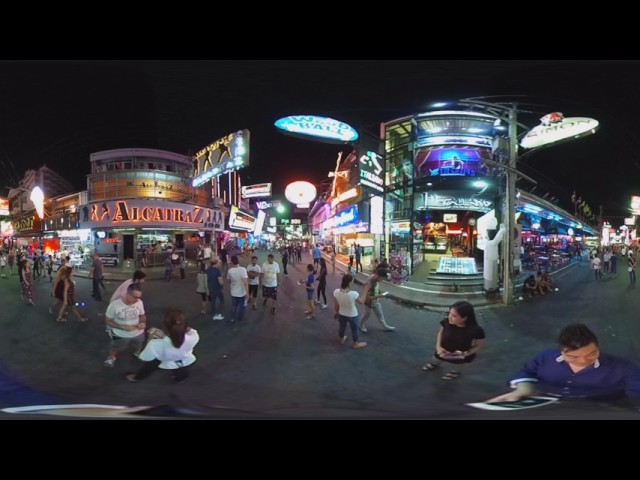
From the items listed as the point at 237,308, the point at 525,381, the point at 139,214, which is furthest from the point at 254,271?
the point at 525,381

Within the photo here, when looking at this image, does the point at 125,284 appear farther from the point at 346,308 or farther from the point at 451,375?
the point at 451,375

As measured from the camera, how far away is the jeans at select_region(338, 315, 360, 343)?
1386 millimetres

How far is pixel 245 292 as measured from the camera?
1.48 meters

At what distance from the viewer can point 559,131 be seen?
137cm

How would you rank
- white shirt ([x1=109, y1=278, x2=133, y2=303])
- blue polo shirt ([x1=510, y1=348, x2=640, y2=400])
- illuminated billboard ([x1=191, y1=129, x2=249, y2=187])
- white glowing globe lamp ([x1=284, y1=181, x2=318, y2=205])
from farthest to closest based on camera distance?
white glowing globe lamp ([x1=284, y1=181, x2=318, y2=205]) → illuminated billboard ([x1=191, y1=129, x2=249, y2=187]) → white shirt ([x1=109, y1=278, x2=133, y2=303]) → blue polo shirt ([x1=510, y1=348, x2=640, y2=400])

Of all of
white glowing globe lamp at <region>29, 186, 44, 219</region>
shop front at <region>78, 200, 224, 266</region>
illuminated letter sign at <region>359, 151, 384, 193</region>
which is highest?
illuminated letter sign at <region>359, 151, 384, 193</region>

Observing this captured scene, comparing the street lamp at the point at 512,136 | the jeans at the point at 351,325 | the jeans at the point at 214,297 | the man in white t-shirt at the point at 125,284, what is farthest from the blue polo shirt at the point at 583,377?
the man in white t-shirt at the point at 125,284

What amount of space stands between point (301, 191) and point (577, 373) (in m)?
1.54

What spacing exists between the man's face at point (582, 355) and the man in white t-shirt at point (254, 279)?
146cm

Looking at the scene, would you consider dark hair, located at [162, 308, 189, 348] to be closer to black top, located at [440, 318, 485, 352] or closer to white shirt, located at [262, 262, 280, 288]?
white shirt, located at [262, 262, 280, 288]

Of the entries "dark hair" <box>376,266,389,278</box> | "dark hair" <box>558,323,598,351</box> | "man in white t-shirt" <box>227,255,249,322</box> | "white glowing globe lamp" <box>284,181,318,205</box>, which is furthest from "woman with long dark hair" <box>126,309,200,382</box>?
"dark hair" <box>558,323,598,351</box>

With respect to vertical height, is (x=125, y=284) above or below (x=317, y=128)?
below

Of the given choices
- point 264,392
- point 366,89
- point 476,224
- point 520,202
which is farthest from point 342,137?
point 264,392

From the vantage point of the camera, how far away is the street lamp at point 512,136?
1295 mm
